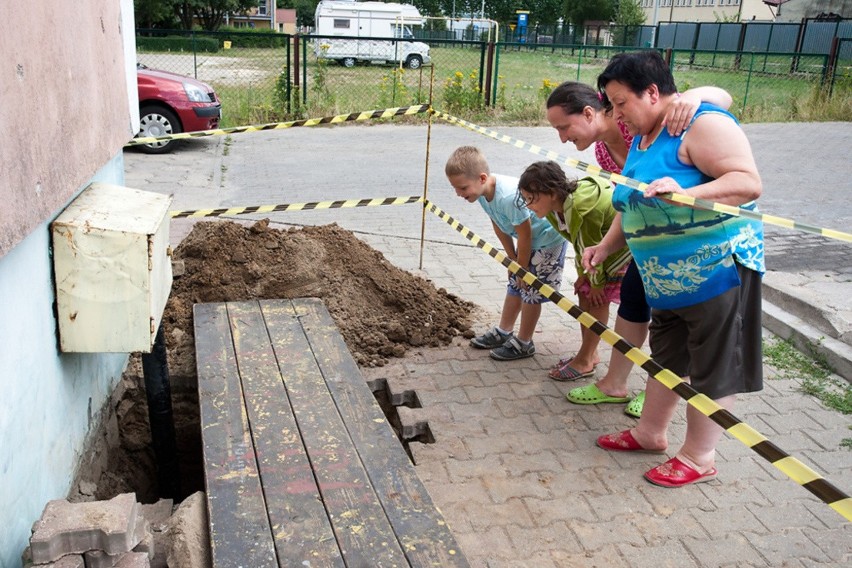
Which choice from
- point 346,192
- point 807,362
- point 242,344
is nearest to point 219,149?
point 346,192

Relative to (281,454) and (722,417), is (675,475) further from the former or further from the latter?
(281,454)

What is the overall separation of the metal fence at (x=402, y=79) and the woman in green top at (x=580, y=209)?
24.8 feet

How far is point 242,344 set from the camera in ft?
13.5

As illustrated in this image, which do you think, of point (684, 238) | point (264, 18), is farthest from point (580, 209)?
point (264, 18)

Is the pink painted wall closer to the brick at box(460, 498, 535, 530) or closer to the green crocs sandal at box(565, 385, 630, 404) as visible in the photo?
the brick at box(460, 498, 535, 530)

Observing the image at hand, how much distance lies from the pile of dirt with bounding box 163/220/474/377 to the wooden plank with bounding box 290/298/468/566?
660 millimetres

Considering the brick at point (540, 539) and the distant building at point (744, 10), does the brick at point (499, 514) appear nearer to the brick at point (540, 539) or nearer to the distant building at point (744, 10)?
the brick at point (540, 539)

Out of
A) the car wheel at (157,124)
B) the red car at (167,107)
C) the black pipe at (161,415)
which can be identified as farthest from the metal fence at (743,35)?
the black pipe at (161,415)

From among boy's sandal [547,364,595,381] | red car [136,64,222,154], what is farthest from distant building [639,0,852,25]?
boy's sandal [547,364,595,381]

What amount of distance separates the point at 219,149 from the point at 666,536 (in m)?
10.7

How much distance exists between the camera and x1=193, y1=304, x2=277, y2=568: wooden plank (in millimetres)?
2529

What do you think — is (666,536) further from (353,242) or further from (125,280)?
(353,242)

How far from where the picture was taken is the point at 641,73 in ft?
10.0

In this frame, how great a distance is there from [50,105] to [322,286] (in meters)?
2.53
